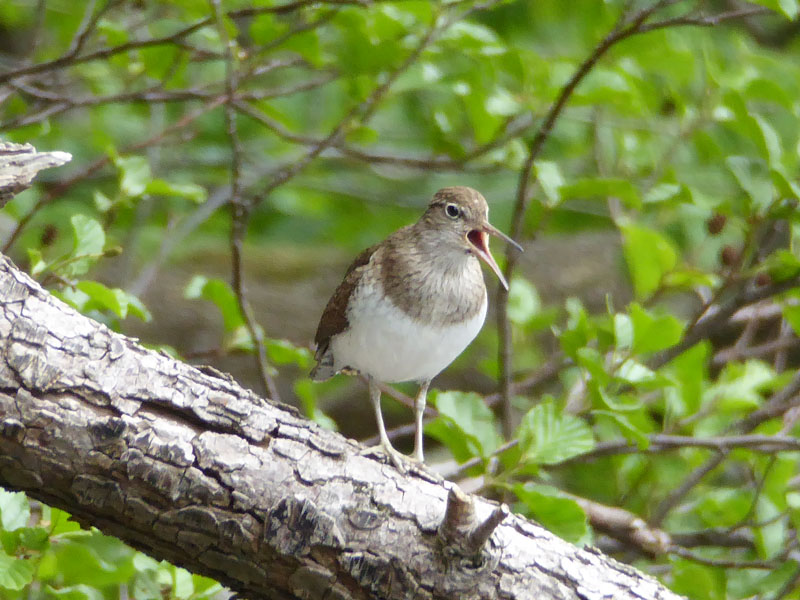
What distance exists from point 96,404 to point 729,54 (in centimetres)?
528

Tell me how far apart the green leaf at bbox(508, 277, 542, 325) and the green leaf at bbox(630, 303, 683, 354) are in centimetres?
90

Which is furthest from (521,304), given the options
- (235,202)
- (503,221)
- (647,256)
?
(503,221)

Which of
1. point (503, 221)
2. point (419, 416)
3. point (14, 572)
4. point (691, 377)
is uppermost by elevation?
point (503, 221)

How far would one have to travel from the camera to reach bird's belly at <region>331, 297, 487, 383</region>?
344 centimetres

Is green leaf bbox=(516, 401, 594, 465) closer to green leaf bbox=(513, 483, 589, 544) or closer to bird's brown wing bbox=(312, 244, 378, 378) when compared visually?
green leaf bbox=(513, 483, 589, 544)

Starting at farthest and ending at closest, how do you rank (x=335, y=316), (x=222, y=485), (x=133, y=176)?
(x=335, y=316)
(x=133, y=176)
(x=222, y=485)

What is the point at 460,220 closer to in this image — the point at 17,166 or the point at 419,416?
the point at 419,416

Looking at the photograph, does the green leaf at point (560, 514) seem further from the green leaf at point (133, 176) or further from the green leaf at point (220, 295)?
the green leaf at point (133, 176)

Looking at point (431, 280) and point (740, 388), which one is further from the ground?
point (740, 388)

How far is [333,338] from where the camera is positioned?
12.1 ft

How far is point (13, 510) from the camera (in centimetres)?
257

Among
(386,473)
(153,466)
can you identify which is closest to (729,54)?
(386,473)

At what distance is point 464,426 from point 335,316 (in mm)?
690

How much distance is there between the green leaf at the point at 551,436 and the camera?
10.6 feet
